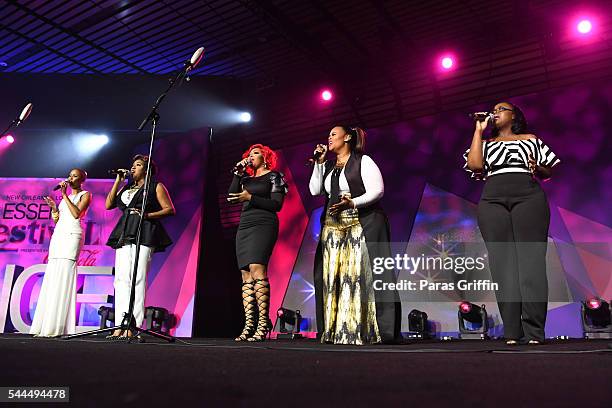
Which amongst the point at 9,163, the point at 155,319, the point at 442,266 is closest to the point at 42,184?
the point at 9,163

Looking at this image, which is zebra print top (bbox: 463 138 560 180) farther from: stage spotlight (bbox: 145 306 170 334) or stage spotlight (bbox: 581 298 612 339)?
stage spotlight (bbox: 145 306 170 334)

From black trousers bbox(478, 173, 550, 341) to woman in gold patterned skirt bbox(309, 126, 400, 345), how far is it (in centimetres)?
70

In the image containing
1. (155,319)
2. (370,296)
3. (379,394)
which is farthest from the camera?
(155,319)

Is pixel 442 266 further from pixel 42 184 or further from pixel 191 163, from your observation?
pixel 42 184

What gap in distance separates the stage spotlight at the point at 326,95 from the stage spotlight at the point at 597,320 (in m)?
4.41

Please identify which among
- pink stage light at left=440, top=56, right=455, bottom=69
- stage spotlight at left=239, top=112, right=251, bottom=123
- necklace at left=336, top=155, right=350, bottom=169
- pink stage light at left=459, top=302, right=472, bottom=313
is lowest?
pink stage light at left=459, top=302, right=472, bottom=313

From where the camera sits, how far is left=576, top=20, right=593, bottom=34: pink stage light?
6227mm

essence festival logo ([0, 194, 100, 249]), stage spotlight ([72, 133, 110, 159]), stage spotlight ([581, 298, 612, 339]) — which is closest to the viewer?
stage spotlight ([581, 298, 612, 339])

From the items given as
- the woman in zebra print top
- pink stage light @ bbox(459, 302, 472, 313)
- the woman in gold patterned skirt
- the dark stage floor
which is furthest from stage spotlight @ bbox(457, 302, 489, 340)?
the dark stage floor

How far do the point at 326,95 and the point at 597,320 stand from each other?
4652 mm

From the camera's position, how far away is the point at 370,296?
10.8ft

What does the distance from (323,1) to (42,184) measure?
15.3 feet

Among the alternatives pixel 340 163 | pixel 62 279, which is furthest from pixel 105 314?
pixel 340 163

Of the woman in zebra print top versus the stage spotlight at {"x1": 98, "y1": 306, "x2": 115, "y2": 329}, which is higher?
the woman in zebra print top
